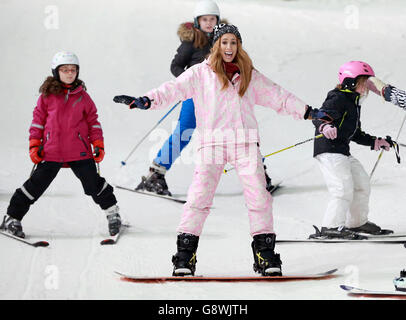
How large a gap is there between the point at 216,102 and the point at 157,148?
5.12 m

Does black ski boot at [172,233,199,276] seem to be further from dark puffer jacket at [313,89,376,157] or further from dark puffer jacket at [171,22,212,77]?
dark puffer jacket at [171,22,212,77]

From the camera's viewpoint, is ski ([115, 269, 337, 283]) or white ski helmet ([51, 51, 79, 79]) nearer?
ski ([115, 269, 337, 283])

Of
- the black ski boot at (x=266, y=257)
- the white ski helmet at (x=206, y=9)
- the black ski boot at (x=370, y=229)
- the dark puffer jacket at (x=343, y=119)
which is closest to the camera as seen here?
the black ski boot at (x=266, y=257)

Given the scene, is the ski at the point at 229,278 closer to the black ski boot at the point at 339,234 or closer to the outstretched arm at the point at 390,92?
the black ski boot at the point at 339,234

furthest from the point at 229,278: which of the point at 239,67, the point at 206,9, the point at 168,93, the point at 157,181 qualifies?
the point at 206,9

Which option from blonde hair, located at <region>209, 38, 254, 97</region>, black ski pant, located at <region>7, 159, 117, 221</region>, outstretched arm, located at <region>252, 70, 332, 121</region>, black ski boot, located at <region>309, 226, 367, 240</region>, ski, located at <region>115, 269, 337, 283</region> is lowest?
ski, located at <region>115, 269, 337, 283</region>

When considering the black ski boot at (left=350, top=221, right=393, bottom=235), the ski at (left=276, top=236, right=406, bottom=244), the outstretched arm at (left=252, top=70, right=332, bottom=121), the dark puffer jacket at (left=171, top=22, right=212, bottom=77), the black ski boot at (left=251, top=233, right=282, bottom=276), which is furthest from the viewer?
the dark puffer jacket at (left=171, top=22, right=212, bottom=77)

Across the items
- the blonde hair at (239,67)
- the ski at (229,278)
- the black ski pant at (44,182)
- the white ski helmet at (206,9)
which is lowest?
the ski at (229,278)

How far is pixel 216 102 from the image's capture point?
14.3 ft

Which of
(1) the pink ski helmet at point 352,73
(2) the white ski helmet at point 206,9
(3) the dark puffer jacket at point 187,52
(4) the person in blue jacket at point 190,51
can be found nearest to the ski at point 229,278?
(1) the pink ski helmet at point 352,73

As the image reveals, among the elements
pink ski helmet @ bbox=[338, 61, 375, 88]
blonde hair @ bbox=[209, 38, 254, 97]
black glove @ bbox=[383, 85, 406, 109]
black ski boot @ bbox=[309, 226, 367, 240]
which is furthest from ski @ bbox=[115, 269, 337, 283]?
pink ski helmet @ bbox=[338, 61, 375, 88]

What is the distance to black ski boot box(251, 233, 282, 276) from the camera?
4297mm

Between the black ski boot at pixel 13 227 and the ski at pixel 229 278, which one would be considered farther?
the black ski boot at pixel 13 227

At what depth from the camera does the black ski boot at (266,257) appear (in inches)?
169
